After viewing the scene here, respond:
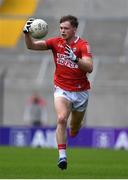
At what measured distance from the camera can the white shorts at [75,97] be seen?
14289 mm

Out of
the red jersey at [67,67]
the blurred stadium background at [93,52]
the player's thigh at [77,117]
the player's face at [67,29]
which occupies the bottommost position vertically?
the blurred stadium background at [93,52]

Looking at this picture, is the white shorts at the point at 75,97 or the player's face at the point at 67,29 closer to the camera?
the player's face at the point at 67,29

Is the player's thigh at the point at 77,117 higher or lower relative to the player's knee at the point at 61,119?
lower

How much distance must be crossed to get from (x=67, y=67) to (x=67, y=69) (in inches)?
1.3

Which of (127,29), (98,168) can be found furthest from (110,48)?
(98,168)

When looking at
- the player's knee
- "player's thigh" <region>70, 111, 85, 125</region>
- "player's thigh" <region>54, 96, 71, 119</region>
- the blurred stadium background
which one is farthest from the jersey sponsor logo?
the blurred stadium background

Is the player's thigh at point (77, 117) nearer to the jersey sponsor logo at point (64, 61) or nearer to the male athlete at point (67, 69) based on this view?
the male athlete at point (67, 69)

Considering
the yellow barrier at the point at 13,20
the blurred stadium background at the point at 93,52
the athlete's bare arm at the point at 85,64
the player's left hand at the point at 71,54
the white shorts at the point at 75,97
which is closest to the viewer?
the player's left hand at the point at 71,54

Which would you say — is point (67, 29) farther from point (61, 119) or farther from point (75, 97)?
point (61, 119)

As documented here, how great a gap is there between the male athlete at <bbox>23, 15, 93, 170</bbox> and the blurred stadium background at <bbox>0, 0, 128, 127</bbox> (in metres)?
14.1

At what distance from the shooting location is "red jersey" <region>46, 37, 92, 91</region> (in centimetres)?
1417

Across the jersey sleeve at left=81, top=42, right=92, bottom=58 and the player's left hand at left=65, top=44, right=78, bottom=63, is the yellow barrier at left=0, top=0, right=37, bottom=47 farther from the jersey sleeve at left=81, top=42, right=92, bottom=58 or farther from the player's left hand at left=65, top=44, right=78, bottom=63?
the player's left hand at left=65, top=44, right=78, bottom=63

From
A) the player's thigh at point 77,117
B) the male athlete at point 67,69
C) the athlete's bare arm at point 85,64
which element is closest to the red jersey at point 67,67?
the male athlete at point 67,69

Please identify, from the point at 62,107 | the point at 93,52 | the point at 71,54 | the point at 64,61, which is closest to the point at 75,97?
the point at 62,107
